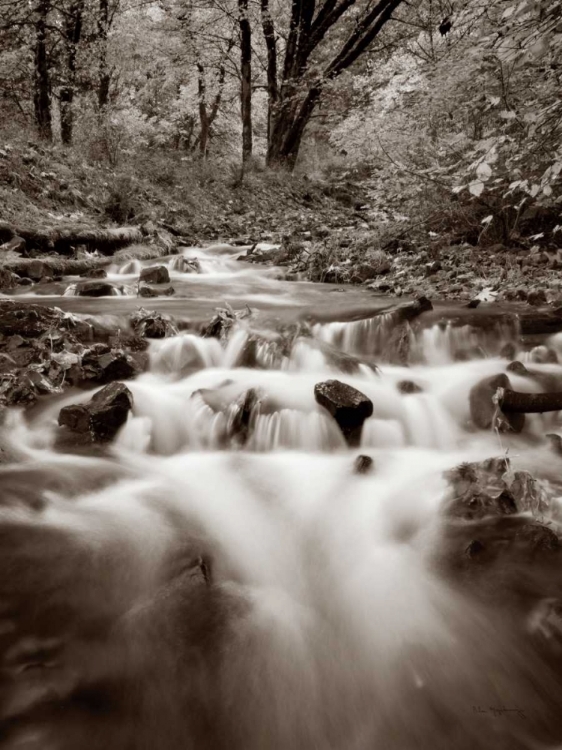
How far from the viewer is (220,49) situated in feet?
53.9

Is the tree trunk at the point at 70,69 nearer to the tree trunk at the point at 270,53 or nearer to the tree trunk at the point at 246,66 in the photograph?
the tree trunk at the point at 246,66

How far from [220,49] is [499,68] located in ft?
44.7

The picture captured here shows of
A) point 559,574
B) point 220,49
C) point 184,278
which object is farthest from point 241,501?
point 220,49

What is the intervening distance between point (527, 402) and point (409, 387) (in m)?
1.15

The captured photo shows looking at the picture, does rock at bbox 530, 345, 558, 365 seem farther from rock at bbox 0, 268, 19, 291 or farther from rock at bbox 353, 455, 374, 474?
rock at bbox 0, 268, 19, 291

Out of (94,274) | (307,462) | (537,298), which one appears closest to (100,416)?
(307,462)

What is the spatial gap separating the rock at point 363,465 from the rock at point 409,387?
1.28 meters

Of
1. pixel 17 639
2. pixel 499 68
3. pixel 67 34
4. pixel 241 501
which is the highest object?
pixel 67 34

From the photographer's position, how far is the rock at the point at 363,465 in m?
3.97

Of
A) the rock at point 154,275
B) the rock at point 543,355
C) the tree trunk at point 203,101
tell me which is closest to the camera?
the rock at point 543,355

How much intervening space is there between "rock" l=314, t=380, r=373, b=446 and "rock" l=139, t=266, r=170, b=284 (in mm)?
5180

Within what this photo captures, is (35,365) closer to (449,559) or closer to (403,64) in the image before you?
(449,559)

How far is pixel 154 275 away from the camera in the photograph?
340 inches
